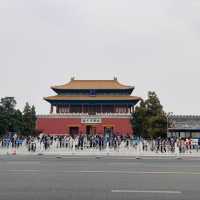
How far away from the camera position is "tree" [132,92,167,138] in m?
41.0

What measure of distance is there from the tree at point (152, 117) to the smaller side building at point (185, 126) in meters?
9.48

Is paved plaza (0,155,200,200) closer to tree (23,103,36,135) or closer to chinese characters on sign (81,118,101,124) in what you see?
tree (23,103,36,135)

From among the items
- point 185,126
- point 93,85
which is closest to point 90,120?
point 93,85

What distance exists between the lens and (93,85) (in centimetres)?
5703

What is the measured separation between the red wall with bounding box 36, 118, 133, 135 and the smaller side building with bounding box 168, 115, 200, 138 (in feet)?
16.8

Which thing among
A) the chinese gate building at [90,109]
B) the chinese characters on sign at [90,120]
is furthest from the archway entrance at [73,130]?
the chinese characters on sign at [90,120]

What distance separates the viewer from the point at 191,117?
55.1 meters

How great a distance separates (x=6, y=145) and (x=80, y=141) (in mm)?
5770

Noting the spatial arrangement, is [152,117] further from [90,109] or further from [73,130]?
[90,109]

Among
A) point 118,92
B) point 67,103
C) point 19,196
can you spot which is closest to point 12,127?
point 67,103

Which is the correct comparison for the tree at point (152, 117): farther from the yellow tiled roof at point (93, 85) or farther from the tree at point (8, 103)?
the tree at point (8, 103)

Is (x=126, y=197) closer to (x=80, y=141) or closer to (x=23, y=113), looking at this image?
(x=80, y=141)

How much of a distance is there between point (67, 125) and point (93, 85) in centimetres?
674

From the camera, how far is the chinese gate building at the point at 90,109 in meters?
53.3
